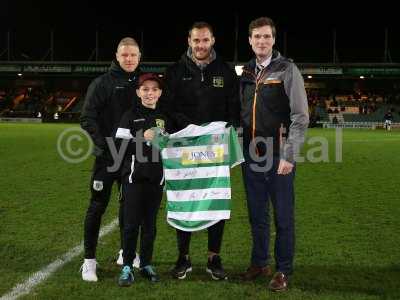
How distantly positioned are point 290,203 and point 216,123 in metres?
0.90

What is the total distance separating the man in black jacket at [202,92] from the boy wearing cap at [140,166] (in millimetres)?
218

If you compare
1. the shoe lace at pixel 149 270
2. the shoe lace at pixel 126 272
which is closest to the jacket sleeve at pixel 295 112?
the shoe lace at pixel 149 270

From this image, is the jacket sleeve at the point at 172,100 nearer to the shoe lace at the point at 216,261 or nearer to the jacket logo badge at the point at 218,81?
Answer: the jacket logo badge at the point at 218,81

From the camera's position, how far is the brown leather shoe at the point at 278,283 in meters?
4.47

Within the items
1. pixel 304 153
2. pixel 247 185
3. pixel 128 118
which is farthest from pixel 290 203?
pixel 304 153

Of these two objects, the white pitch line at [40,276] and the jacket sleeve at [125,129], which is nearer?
the white pitch line at [40,276]

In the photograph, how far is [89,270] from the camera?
475 centimetres

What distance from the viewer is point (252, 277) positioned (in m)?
4.80

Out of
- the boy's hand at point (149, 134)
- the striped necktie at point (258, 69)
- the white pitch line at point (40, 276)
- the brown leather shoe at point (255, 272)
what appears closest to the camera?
the white pitch line at point (40, 276)

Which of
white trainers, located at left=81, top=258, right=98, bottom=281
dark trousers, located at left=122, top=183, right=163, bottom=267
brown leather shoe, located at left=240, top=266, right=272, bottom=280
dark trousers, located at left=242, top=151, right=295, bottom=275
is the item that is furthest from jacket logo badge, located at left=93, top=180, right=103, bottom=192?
brown leather shoe, located at left=240, top=266, right=272, bottom=280

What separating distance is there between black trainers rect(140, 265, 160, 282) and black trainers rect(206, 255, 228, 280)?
452mm

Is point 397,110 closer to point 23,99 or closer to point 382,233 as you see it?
point 23,99

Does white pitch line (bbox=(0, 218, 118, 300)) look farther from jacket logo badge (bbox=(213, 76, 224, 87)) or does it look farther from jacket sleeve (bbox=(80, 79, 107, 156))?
jacket logo badge (bbox=(213, 76, 224, 87))

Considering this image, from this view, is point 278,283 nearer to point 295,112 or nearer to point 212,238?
point 212,238
